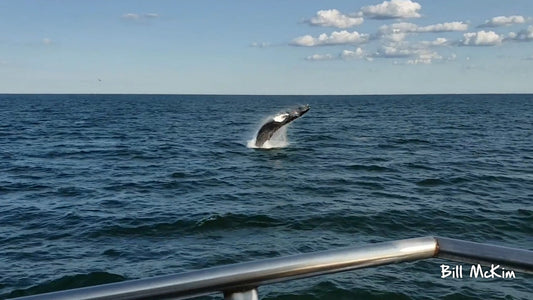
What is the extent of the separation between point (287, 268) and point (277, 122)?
34464mm

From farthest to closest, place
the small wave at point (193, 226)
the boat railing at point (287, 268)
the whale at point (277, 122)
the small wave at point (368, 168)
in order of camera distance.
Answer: the whale at point (277, 122) < the small wave at point (368, 168) < the small wave at point (193, 226) < the boat railing at point (287, 268)

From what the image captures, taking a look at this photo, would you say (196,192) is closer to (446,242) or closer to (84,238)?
(84,238)

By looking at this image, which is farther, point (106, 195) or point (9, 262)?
point (106, 195)

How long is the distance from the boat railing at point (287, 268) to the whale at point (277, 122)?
106 feet

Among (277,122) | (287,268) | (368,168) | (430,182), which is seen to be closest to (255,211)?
(430,182)

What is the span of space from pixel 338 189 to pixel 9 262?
1388cm

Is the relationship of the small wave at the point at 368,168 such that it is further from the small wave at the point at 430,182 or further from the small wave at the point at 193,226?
the small wave at the point at 193,226

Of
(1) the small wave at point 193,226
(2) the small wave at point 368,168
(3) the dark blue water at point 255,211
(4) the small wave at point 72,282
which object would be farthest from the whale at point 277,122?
(4) the small wave at point 72,282

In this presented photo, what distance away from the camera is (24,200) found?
20.5 m

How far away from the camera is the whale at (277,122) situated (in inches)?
1366

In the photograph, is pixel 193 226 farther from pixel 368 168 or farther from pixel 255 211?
pixel 368 168

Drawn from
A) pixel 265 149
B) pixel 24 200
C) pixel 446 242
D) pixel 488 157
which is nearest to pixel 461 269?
pixel 446 242

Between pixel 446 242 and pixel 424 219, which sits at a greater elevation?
pixel 446 242

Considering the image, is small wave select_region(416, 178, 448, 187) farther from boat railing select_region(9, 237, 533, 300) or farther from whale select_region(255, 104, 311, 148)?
boat railing select_region(9, 237, 533, 300)
